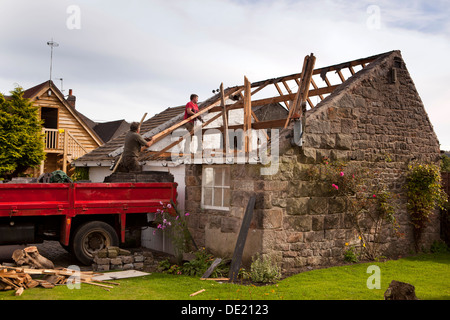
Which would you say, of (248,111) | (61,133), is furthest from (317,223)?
(61,133)

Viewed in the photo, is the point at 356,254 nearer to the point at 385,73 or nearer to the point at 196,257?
the point at 196,257

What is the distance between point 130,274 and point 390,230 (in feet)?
20.2

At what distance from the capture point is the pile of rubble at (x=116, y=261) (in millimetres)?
10117

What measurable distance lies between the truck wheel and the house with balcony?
1501 centimetres

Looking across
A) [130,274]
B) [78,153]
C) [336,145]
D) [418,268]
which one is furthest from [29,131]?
[418,268]

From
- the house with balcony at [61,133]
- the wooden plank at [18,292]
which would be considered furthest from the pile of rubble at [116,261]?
the house with balcony at [61,133]

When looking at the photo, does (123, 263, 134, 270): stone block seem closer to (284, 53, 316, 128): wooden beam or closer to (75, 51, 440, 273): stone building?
(75, 51, 440, 273): stone building

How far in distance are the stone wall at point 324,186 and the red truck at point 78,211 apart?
1.26 m

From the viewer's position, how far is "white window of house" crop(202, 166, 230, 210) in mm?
10641

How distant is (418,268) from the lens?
34.2ft

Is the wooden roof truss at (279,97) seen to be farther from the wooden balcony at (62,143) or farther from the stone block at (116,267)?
the wooden balcony at (62,143)

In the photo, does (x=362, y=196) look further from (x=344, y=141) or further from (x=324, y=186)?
(x=344, y=141)
